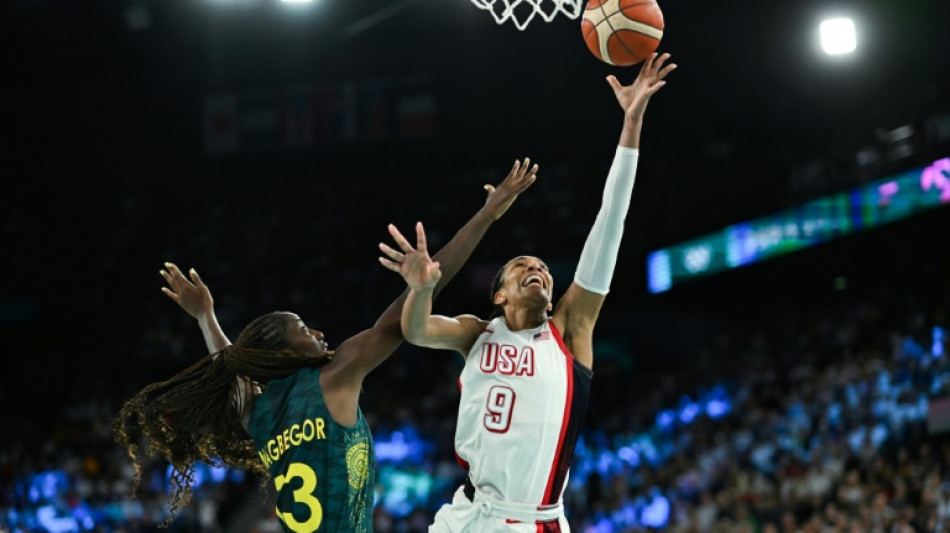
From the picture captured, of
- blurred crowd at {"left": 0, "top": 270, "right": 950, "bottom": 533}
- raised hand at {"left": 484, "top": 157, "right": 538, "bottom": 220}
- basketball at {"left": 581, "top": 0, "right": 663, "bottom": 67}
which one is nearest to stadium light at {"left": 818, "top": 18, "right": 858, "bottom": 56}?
blurred crowd at {"left": 0, "top": 270, "right": 950, "bottom": 533}

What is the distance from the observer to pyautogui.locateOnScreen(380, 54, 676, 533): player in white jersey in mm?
4535

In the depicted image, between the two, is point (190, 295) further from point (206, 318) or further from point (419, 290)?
point (419, 290)

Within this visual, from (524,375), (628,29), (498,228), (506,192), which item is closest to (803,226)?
(498,228)

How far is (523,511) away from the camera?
4.53m

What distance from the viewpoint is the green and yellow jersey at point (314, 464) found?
4.28 m

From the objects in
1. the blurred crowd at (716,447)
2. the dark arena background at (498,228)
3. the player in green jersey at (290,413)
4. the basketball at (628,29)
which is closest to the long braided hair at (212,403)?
the player in green jersey at (290,413)

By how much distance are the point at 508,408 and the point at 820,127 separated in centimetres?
1679

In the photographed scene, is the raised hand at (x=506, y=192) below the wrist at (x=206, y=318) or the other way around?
the other way around

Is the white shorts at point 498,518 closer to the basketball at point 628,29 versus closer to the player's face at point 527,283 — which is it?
the player's face at point 527,283

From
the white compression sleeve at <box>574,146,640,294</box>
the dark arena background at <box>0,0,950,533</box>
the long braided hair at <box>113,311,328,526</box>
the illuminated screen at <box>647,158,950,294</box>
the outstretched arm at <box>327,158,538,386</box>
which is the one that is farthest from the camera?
the illuminated screen at <box>647,158,950,294</box>

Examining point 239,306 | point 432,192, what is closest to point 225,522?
point 239,306

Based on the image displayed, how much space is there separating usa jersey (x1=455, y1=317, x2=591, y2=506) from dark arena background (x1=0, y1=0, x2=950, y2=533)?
812 cm

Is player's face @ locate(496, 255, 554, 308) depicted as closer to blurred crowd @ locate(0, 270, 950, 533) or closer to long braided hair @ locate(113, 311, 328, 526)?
long braided hair @ locate(113, 311, 328, 526)

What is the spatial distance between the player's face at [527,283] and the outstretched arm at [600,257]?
0.13 m
